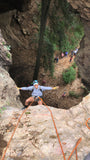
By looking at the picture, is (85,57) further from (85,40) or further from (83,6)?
(83,6)

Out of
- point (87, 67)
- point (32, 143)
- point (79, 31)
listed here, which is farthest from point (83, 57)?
point (79, 31)

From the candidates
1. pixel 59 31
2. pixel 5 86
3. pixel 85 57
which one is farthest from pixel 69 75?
pixel 5 86

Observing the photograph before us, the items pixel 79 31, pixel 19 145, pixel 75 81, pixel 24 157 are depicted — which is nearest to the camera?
pixel 24 157

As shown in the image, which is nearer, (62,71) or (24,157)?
(24,157)

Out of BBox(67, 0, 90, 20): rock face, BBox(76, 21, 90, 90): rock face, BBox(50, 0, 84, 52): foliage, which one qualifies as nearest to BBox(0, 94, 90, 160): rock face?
BBox(76, 21, 90, 90): rock face

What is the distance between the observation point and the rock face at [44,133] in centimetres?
213

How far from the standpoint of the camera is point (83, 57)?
5.86m

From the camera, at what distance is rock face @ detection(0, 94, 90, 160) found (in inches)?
83.8

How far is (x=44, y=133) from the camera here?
8.40 feet

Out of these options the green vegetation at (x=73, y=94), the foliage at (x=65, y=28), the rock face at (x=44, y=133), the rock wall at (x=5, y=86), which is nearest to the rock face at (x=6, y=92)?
the rock wall at (x=5, y=86)

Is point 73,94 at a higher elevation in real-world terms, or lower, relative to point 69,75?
lower

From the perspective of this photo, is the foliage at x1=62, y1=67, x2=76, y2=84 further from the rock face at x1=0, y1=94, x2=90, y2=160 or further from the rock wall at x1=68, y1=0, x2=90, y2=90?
the rock face at x1=0, y1=94, x2=90, y2=160

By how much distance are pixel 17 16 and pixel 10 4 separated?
94 cm

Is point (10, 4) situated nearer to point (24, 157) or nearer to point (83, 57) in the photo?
point (83, 57)
